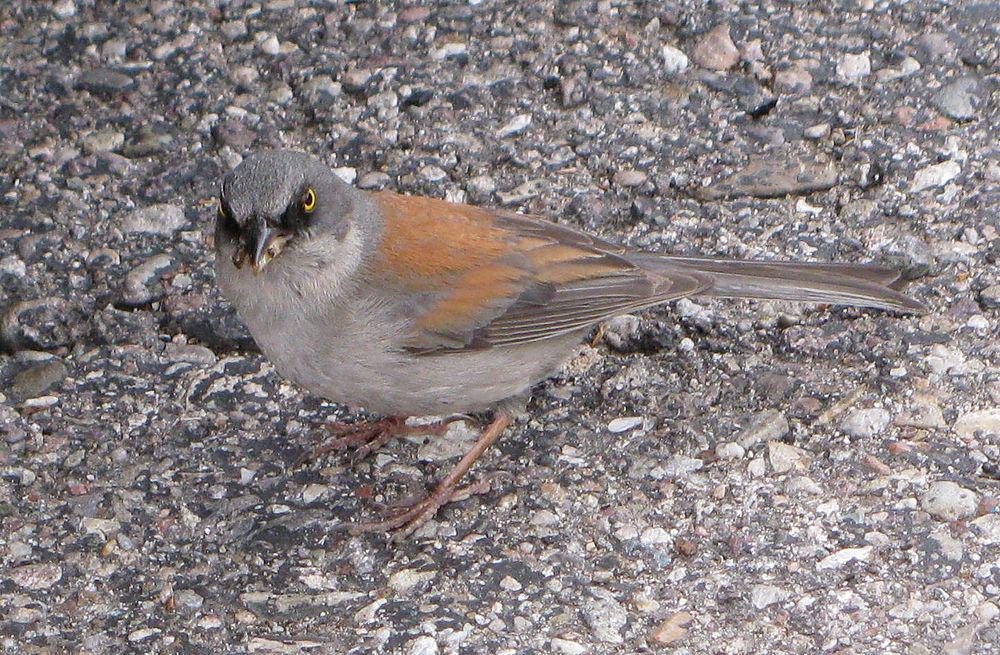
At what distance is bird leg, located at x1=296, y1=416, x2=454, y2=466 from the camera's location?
4434 millimetres

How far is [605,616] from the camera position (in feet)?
12.3

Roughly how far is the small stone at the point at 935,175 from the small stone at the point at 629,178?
41.1 inches

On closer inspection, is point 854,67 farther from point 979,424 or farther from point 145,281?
point 145,281

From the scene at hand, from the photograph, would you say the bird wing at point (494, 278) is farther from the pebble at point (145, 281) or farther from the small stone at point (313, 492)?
the pebble at point (145, 281)

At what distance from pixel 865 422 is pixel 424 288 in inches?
58.7

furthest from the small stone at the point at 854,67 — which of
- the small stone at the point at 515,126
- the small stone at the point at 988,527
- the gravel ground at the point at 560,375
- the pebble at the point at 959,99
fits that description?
the small stone at the point at 988,527

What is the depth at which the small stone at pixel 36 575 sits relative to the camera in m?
3.83

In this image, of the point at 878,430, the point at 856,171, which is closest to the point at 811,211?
the point at 856,171

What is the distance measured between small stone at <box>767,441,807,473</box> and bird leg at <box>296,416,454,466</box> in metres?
1.14

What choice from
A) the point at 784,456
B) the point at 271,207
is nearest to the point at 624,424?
the point at 784,456

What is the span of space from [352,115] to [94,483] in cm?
209

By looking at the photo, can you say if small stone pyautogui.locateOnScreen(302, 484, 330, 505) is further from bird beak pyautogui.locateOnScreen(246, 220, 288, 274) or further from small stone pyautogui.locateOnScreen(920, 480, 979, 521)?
small stone pyautogui.locateOnScreen(920, 480, 979, 521)

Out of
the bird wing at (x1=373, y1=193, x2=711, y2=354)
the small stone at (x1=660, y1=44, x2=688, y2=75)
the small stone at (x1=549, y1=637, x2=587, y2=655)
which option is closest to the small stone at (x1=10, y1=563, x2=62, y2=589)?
the bird wing at (x1=373, y1=193, x2=711, y2=354)

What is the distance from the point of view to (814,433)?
4.36 metres
